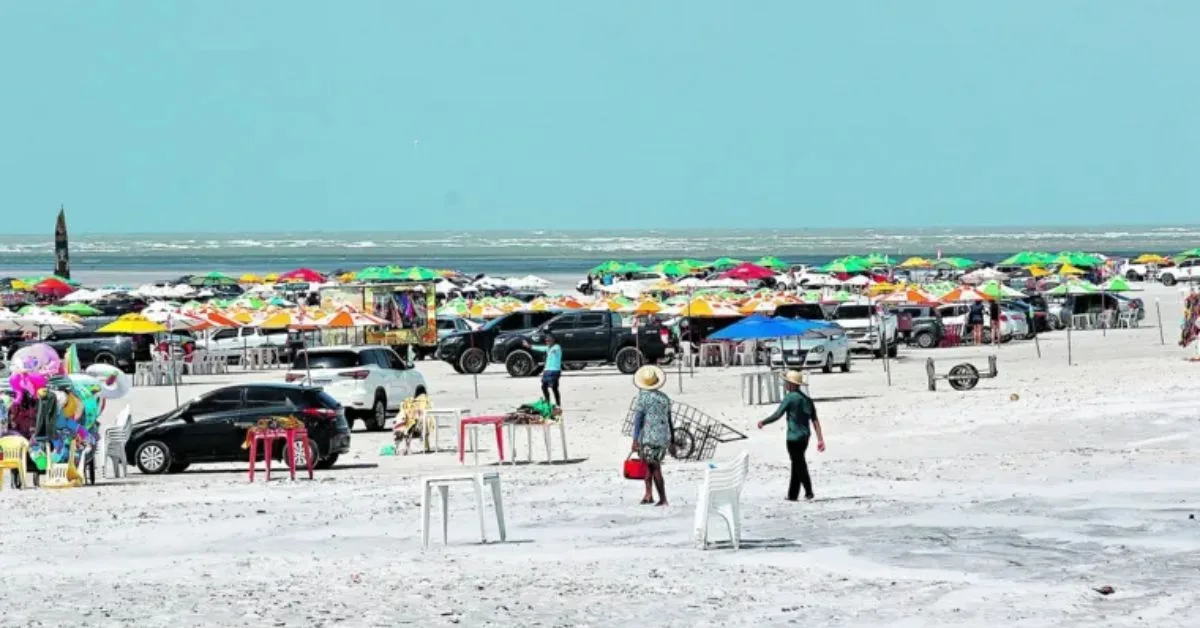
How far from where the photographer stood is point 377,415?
30625mm

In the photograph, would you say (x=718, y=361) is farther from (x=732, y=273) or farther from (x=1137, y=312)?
(x=732, y=273)

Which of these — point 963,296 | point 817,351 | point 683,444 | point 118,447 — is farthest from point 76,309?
point 683,444

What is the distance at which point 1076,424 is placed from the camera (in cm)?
2662

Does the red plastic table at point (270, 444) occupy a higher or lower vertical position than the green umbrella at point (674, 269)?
higher

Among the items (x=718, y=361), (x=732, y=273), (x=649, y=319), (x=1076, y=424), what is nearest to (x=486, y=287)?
(x=732, y=273)

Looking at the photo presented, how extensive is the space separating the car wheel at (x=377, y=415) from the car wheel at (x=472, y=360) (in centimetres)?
1390

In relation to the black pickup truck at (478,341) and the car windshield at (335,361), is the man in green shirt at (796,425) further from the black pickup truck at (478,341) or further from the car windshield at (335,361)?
the black pickup truck at (478,341)

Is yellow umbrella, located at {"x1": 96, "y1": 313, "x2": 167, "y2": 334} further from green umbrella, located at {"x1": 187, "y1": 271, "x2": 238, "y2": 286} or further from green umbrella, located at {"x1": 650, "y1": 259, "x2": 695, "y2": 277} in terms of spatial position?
green umbrella, located at {"x1": 650, "y1": 259, "x2": 695, "y2": 277}

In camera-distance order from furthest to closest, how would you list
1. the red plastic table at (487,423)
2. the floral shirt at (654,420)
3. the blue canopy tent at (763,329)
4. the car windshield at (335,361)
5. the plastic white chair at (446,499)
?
the blue canopy tent at (763,329) → the car windshield at (335,361) → the red plastic table at (487,423) → the floral shirt at (654,420) → the plastic white chair at (446,499)

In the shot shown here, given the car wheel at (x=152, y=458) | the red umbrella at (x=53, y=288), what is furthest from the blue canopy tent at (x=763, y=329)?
the red umbrella at (x=53, y=288)

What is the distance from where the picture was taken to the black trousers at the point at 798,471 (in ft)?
59.8

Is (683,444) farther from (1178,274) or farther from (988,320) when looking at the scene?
(1178,274)

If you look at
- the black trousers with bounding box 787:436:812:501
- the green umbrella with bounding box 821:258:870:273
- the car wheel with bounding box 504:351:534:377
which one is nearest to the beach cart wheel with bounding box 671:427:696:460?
the black trousers with bounding box 787:436:812:501

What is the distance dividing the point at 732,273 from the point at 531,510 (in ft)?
177
